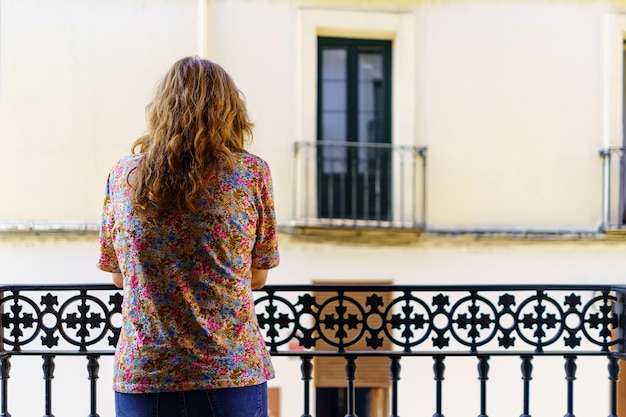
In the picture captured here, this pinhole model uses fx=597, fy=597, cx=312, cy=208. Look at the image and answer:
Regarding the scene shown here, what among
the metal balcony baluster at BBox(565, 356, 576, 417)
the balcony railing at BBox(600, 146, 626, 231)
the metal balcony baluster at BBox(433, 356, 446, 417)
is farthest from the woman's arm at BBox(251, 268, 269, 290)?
the balcony railing at BBox(600, 146, 626, 231)

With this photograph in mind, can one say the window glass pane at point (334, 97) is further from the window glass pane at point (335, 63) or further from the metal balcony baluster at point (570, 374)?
the metal balcony baluster at point (570, 374)

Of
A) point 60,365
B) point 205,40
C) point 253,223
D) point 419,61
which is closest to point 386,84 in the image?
point 419,61

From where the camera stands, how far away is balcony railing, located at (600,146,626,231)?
21.7 feet

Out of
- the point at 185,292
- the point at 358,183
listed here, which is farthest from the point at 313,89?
the point at 185,292

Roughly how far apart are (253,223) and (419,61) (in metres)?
5.53

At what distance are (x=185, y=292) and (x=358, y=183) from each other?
530 cm

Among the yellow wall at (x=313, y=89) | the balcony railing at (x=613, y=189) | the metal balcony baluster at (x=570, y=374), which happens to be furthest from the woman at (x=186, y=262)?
the balcony railing at (x=613, y=189)

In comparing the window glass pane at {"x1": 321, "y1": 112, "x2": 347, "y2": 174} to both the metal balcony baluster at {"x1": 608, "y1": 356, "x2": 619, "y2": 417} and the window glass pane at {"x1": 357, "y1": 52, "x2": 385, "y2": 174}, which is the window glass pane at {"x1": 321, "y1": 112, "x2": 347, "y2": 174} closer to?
the window glass pane at {"x1": 357, "y1": 52, "x2": 385, "y2": 174}

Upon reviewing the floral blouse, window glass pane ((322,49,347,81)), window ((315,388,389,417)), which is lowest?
window ((315,388,389,417))

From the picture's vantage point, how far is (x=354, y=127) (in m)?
6.59

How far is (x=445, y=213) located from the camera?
657cm

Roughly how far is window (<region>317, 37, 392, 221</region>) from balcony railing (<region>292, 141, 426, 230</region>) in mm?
11

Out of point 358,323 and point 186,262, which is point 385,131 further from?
point 186,262

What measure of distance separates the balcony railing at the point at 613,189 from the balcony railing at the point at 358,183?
2.05m
